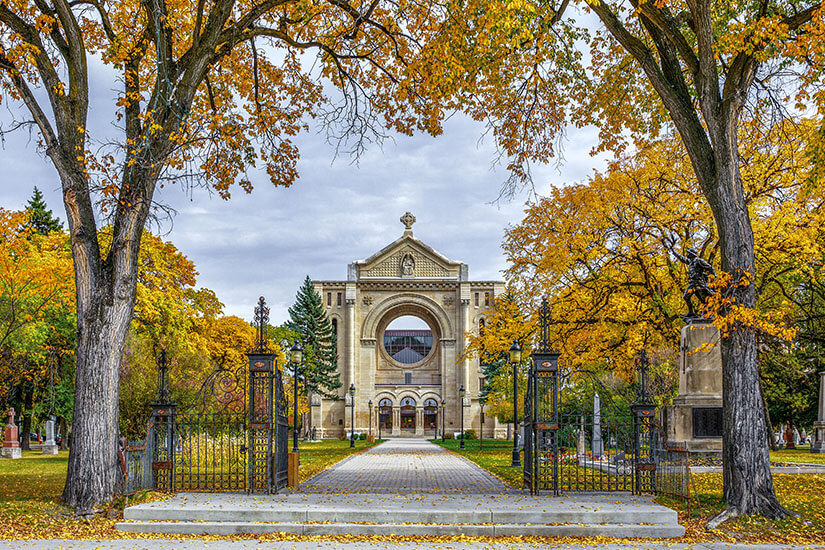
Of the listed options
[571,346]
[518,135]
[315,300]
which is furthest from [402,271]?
[518,135]

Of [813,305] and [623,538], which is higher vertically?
[813,305]

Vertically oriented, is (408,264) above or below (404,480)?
above

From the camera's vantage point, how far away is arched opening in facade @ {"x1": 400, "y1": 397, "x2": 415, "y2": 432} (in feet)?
209

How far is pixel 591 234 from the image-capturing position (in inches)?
813

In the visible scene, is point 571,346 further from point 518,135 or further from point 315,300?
point 315,300

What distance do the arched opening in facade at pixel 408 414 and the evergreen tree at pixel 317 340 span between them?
606 centimetres

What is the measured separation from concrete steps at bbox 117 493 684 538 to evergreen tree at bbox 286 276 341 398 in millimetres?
48489

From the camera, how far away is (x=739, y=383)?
1068 cm

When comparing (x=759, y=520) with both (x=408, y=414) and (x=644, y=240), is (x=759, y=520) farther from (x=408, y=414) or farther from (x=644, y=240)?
(x=408, y=414)

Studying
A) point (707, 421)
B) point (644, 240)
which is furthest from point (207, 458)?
point (644, 240)

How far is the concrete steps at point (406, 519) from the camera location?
965cm

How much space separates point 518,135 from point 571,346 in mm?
8927

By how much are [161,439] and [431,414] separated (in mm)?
52073

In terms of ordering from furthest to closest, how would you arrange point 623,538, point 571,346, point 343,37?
point 571,346, point 343,37, point 623,538
